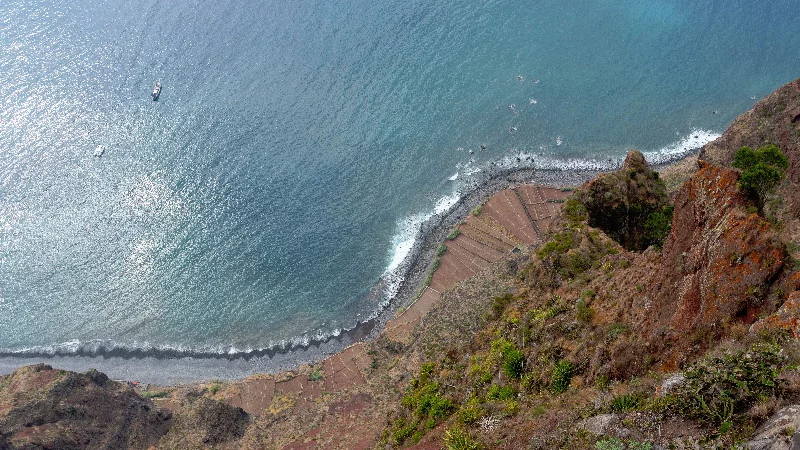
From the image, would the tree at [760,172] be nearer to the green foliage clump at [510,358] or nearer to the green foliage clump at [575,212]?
the green foliage clump at [575,212]

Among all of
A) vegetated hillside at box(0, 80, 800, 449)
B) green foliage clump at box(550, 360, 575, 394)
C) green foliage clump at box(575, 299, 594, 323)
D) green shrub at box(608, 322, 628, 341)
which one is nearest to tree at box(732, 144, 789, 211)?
vegetated hillside at box(0, 80, 800, 449)

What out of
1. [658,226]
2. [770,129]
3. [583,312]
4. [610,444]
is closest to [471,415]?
[583,312]

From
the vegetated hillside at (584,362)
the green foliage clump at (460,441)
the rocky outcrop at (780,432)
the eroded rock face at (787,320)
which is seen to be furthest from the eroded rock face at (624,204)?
the rocky outcrop at (780,432)

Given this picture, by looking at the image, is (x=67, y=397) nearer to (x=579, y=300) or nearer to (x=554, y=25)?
(x=579, y=300)

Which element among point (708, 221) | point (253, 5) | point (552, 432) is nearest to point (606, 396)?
point (552, 432)

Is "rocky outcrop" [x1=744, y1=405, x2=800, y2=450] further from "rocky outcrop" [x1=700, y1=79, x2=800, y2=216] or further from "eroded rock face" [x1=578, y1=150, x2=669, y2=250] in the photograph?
"rocky outcrop" [x1=700, y1=79, x2=800, y2=216]
